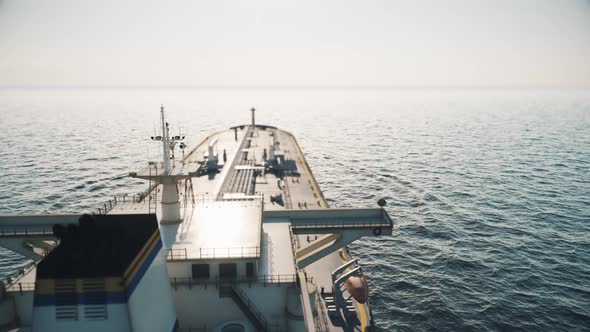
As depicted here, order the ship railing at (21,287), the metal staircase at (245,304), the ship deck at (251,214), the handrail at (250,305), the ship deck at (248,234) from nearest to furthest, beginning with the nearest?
1. the ship railing at (21,287)
2. the metal staircase at (245,304)
3. the handrail at (250,305)
4. the ship deck at (248,234)
5. the ship deck at (251,214)

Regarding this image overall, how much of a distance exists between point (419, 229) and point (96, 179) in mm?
75019

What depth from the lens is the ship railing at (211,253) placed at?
2652 cm

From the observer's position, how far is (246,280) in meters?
26.7

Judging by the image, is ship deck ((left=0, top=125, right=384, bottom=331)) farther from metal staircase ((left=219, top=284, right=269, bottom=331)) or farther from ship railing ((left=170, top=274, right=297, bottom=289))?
metal staircase ((left=219, top=284, right=269, bottom=331))

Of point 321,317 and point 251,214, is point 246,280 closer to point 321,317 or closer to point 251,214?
point 251,214

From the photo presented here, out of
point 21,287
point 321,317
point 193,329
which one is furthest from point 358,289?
point 21,287

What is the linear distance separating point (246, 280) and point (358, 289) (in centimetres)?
1199

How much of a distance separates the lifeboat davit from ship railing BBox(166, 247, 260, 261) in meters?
11.8

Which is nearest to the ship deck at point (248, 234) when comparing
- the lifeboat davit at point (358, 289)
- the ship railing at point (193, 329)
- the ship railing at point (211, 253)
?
the ship railing at point (211, 253)

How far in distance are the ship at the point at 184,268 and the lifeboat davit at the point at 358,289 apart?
93mm

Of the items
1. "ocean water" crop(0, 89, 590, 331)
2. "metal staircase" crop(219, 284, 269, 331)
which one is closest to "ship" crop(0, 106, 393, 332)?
"metal staircase" crop(219, 284, 269, 331)

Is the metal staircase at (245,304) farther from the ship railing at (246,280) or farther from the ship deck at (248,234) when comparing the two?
the ship deck at (248,234)

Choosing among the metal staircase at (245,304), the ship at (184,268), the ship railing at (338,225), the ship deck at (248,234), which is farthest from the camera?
the ship railing at (338,225)

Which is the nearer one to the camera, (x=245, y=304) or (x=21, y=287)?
(x=21, y=287)
